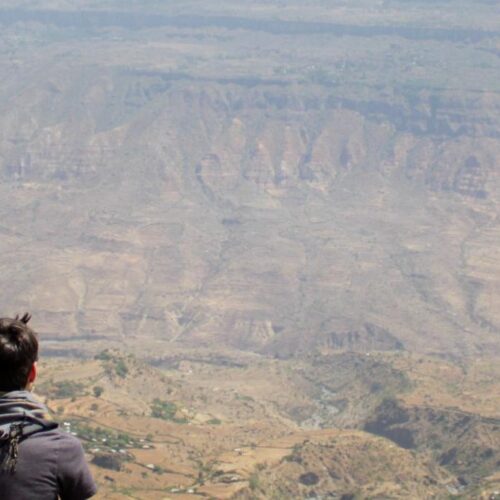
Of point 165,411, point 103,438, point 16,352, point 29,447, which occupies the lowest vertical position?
point 165,411

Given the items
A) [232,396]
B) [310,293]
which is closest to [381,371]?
[232,396]

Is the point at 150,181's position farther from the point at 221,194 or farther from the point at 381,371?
the point at 381,371

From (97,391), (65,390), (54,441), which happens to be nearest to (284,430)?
(97,391)

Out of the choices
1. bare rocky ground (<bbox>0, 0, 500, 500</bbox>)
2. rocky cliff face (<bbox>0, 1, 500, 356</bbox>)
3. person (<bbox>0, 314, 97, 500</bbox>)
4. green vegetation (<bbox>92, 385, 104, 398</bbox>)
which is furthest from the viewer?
rocky cliff face (<bbox>0, 1, 500, 356</bbox>)

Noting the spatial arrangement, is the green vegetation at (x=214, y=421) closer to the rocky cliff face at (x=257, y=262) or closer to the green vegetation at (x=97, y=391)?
the green vegetation at (x=97, y=391)

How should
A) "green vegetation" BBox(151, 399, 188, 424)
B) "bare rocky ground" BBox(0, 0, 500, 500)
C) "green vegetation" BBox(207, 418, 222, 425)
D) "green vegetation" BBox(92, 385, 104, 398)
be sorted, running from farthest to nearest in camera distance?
"green vegetation" BBox(207, 418, 222, 425)
"green vegetation" BBox(92, 385, 104, 398)
"green vegetation" BBox(151, 399, 188, 424)
"bare rocky ground" BBox(0, 0, 500, 500)

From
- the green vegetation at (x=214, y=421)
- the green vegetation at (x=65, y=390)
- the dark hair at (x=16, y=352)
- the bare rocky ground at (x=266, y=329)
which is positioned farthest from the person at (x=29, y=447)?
the green vegetation at (x=214, y=421)

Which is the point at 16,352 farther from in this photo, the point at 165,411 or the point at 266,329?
the point at 266,329

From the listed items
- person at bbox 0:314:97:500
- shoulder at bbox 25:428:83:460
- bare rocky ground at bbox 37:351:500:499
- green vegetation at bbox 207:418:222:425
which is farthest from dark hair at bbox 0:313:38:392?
green vegetation at bbox 207:418:222:425

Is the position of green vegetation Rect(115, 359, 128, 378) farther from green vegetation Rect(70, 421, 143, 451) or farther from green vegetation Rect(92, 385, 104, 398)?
green vegetation Rect(70, 421, 143, 451)
